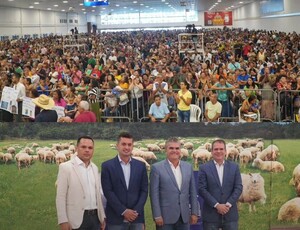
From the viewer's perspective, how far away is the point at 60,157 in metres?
9.21

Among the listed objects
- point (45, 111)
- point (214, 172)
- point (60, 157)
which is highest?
point (45, 111)

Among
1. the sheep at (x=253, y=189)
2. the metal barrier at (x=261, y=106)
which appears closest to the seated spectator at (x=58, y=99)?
the metal barrier at (x=261, y=106)

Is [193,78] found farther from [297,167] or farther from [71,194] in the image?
[71,194]

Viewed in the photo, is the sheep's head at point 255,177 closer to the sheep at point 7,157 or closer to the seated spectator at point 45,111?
the sheep at point 7,157

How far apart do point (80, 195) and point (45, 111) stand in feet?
16.1

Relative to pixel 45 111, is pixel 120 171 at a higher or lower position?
lower

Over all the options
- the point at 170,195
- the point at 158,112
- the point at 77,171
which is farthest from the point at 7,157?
the point at 158,112

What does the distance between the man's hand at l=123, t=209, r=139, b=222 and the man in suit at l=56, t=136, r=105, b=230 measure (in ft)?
0.98

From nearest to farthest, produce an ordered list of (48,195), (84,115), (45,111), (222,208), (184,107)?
(222,208)
(48,195)
(84,115)
(45,111)
(184,107)

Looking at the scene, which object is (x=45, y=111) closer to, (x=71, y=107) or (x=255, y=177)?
(x=71, y=107)

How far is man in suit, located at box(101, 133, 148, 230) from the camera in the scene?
7348mm

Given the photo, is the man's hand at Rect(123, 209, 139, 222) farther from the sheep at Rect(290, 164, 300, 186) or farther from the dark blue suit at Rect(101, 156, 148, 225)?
the sheep at Rect(290, 164, 300, 186)

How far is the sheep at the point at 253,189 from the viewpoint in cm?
910

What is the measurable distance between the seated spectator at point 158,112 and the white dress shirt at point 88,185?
620cm
